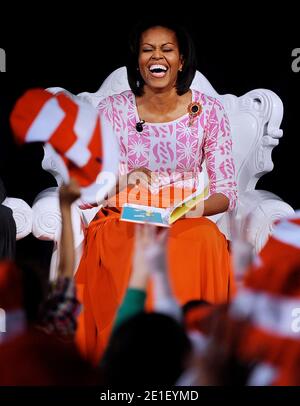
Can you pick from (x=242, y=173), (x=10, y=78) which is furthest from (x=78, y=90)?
(x=242, y=173)

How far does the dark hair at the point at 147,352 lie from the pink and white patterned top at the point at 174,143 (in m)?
1.55

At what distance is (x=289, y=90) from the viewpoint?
4184 millimetres

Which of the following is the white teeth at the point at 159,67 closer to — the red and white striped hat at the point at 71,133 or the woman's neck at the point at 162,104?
the woman's neck at the point at 162,104

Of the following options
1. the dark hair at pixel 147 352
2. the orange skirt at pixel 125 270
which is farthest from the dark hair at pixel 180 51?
the dark hair at pixel 147 352

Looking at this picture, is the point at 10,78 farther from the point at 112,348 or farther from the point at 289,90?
the point at 112,348

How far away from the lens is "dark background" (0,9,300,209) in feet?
13.1

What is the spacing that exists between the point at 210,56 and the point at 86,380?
116 inches

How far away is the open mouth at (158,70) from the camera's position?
3.07 m

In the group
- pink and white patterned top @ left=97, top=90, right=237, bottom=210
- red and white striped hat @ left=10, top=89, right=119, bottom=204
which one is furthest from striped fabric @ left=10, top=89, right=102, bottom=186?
pink and white patterned top @ left=97, top=90, right=237, bottom=210

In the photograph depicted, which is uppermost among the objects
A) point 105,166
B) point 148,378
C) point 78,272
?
point 105,166

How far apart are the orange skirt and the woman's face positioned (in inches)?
20.7

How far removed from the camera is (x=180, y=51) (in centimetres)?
313

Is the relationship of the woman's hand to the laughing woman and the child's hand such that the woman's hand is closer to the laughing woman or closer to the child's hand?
the laughing woman

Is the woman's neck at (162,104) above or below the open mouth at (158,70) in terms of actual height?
below
